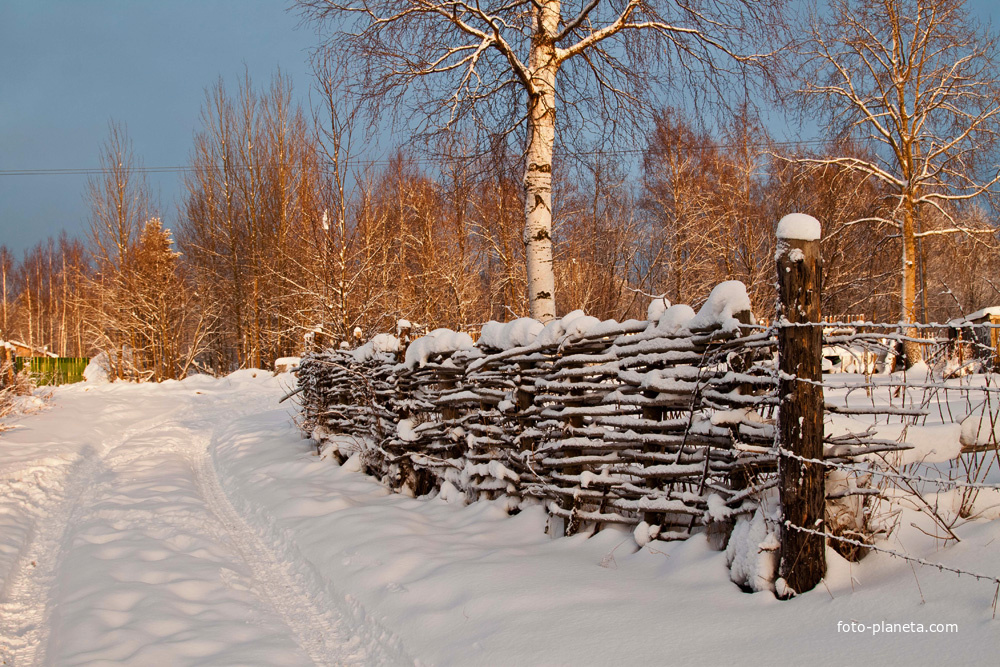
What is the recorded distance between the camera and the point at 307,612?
137 inches

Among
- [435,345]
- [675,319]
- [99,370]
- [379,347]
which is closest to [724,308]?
[675,319]

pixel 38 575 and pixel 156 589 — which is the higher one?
pixel 156 589

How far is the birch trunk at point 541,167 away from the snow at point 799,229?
12.8 feet

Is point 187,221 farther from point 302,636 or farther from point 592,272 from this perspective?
point 302,636

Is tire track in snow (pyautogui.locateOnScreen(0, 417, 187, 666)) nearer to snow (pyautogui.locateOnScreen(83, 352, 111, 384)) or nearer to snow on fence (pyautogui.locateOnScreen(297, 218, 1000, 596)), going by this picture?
snow on fence (pyautogui.locateOnScreen(297, 218, 1000, 596))

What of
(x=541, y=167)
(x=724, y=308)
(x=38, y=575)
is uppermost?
(x=541, y=167)

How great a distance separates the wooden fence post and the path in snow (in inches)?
77.6

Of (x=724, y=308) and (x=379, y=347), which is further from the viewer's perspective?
(x=379, y=347)

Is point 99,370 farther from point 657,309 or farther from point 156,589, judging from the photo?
point 657,309

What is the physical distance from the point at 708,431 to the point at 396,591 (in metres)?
1.89

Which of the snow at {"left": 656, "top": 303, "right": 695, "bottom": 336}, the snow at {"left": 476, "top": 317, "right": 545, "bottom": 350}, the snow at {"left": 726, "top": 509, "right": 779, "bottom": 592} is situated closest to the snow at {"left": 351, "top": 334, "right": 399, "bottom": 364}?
the snow at {"left": 476, "top": 317, "right": 545, "bottom": 350}

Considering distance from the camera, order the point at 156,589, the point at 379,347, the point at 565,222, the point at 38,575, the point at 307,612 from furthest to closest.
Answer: the point at 565,222 < the point at 379,347 < the point at 38,575 < the point at 156,589 < the point at 307,612

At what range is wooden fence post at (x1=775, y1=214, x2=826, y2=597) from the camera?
2.52 meters

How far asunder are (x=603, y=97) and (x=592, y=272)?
22.9 feet
